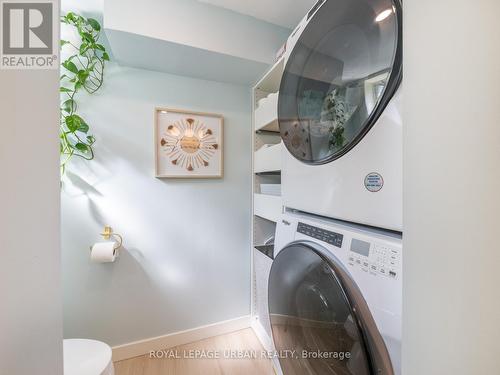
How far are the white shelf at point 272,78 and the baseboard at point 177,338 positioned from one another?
72.4 inches

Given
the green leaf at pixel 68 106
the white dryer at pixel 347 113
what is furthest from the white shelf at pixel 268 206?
the green leaf at pixel 68 106

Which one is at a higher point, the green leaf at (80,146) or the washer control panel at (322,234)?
the green leaf at (80,146)

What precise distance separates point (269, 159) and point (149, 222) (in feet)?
3.08

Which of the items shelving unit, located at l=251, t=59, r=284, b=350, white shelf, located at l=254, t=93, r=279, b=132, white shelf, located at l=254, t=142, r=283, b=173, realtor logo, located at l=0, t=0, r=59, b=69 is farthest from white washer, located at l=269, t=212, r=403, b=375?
realtor logo, located at l=0, t=0, r=59, b=69

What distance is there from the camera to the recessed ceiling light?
1.71ft

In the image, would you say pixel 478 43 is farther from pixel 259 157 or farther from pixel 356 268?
pixel 259 157

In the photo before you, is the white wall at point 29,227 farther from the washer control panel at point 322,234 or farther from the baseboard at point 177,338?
the baseboard at point 177,338

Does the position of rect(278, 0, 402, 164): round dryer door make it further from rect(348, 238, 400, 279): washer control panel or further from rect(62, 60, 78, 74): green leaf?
rect(62, 60, 78, 74): green leaf

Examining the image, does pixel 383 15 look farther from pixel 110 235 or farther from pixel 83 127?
pixel 110 235

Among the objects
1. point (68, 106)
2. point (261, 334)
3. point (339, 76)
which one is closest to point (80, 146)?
point (68, 106)

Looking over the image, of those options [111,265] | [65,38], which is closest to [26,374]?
[111,265]

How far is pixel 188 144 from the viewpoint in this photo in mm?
1532

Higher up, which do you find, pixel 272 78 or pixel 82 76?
pixel 272 78

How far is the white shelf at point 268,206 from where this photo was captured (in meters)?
1.23
